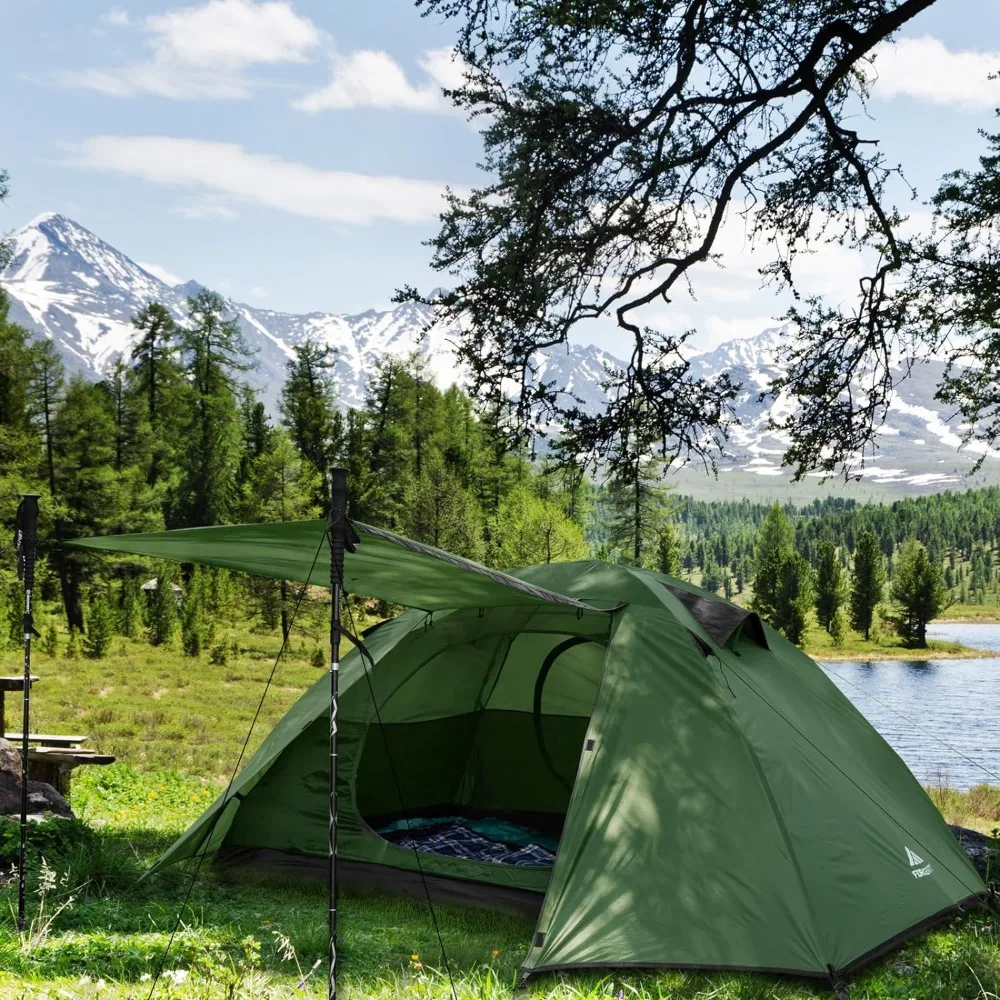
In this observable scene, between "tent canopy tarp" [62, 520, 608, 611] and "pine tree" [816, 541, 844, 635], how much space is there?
225ft

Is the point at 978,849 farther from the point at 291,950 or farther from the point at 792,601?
the point at 792,601

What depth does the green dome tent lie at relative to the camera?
193 inches

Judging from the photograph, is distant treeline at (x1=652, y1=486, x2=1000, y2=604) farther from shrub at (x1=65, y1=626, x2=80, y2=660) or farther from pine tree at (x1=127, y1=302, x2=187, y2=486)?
shrub at (x1=65, y1=626, x2=80, y2=660)

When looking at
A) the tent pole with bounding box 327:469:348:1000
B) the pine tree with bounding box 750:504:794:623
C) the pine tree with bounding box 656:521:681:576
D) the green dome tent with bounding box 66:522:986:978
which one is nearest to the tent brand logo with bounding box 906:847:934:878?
the green dome tent with bounding box 66:522:986:978

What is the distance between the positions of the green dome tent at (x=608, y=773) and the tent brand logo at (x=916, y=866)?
0.7 inches

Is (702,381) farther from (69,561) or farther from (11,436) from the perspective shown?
(69,561)

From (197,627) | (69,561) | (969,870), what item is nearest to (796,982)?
(969,870)

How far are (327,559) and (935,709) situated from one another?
42220mm

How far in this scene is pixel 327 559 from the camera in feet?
17.8

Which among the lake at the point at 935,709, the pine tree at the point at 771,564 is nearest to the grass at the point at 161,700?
the lake at the point at 935,709

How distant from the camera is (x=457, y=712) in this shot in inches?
314

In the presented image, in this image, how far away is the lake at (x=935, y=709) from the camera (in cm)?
2509

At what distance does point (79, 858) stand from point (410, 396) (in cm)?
3762

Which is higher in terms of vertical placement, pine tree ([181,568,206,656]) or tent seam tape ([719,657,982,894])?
tent seam tape ([719,657,982,894])
